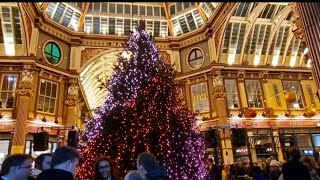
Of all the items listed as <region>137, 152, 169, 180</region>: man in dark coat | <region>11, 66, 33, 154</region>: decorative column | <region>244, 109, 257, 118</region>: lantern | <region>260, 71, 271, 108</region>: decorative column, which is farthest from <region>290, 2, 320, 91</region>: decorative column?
<region>11, 66, 33, 154</region>: decorative column

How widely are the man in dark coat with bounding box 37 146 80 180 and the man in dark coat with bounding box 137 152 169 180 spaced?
907 mm

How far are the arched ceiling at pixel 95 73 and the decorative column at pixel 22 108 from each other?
4.40 metres

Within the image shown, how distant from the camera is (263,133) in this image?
17.8 metres

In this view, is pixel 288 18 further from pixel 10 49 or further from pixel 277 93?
pixel 10 49

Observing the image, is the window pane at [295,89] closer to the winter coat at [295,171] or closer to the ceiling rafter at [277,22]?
the ceiling rafter at [277,22]

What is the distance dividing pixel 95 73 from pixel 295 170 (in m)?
21.5

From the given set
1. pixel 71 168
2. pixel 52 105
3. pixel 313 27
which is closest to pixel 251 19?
pixel 313 27

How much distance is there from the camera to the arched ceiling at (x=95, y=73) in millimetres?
20916

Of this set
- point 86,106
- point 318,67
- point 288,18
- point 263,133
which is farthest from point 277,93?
point 86,106

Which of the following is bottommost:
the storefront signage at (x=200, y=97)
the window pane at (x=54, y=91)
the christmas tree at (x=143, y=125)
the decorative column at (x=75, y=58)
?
the christmas tree at (x=143, y=125)

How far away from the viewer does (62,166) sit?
8.13 ft

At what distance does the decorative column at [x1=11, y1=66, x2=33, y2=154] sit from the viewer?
14492 millimetres

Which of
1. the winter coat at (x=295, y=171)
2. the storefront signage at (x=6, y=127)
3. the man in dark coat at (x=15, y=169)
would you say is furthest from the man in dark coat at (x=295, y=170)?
the storefront signage at (x=6, y=127)

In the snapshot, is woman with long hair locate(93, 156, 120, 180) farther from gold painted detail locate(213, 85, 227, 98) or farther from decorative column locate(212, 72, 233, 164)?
gold painted detail locate(213, 85, 227, 98)
